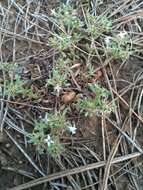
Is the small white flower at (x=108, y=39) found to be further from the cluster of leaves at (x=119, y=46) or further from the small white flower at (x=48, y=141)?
the small white flower at (x=48, y=141)

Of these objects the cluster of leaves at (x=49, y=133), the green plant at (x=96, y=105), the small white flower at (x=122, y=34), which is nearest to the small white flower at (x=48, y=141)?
the cluster of leaves at (x=49, y=133)

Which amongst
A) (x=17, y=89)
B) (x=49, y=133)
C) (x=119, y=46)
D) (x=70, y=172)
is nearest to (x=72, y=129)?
(x=49, y=133)

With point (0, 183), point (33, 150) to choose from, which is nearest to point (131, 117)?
point (33, 150)

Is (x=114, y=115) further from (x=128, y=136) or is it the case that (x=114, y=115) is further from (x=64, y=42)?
(x=64, y=42)

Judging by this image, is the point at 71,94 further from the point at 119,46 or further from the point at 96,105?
the point at 119,46

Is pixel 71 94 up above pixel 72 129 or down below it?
above

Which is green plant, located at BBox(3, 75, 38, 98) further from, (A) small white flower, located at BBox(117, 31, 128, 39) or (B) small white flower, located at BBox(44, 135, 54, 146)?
(A) small white flower, located at BBox(117, 31, 128, 39)

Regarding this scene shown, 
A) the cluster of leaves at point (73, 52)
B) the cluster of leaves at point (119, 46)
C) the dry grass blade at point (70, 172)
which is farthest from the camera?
the cluster of leaves at point (119, 46)

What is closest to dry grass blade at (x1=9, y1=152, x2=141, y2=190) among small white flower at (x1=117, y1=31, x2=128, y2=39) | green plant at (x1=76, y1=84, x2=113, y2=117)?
green plant at (x1=76, y1=84, x2=113, y2=117)

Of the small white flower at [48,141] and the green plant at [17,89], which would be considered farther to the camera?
the green plant at [17,89]

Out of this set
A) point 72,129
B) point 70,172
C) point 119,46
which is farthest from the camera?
point 119,46
